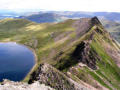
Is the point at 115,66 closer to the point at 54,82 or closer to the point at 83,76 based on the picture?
the point at 83,76

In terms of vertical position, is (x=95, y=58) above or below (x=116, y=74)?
above

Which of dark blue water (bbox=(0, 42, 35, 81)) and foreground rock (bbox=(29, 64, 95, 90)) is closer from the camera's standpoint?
foreground rock (bbox=(29, 64, 95, 90))

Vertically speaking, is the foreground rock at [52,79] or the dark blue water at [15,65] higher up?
the foreground rock at [52,79]

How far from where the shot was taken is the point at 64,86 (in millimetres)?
64375

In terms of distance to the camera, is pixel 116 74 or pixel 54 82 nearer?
pixel 54 82

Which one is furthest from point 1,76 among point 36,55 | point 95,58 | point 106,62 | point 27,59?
point 106,62

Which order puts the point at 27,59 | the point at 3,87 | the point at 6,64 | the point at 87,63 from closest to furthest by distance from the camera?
1. the point at 3,87
2. the point at 87,63
3. the point at 6,64
4. the point at 27,59

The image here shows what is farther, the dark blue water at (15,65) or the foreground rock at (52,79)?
the dark blue water at (15,65)

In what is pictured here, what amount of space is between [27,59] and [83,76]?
9833 centimetres

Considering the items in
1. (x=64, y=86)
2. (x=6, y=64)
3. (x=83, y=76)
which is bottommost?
(x=6, y=64)

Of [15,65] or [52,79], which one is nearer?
[52,79]

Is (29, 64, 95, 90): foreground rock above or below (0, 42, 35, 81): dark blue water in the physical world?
above

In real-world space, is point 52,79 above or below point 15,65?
above

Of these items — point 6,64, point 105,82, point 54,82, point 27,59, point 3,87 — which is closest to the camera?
point 3,87
